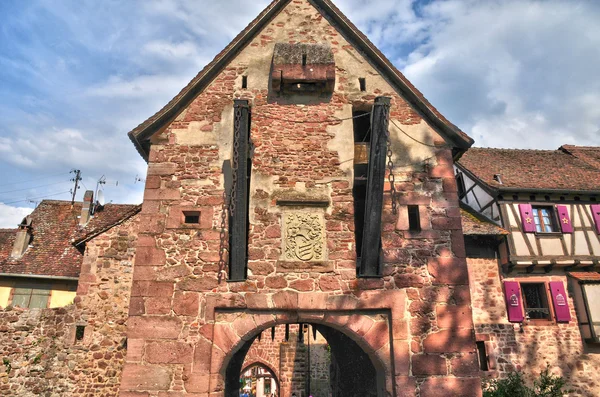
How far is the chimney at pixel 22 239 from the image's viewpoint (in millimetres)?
14805

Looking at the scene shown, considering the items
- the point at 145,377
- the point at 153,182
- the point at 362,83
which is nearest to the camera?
the point at 145,377

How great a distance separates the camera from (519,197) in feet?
46.9

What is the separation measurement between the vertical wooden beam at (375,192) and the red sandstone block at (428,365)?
57.9 inches

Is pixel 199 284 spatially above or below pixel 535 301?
below

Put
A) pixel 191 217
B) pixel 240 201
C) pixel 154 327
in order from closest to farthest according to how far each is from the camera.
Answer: pixel 154 327, pixel 240 201, pixel 191 217

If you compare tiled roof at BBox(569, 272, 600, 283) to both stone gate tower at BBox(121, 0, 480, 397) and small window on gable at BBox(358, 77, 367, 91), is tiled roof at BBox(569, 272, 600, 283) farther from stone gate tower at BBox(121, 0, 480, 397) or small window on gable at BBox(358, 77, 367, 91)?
small window on gable at BBox(358, 77, 367, 91)

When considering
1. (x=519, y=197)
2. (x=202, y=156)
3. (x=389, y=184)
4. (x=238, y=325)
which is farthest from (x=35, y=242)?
(x=519, y=197)

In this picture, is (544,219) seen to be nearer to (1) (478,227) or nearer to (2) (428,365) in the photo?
(1) (478,227)

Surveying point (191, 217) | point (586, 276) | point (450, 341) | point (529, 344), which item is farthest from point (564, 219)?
point (191, 217)

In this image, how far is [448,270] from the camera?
7.21 metres

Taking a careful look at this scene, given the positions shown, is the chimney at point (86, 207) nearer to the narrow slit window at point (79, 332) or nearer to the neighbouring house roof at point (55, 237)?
the neighbouring house roof at point (55, 237)

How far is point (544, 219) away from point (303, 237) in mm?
10816

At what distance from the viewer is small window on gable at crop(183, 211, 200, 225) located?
24.3 ft

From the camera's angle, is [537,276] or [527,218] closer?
[537,276]
